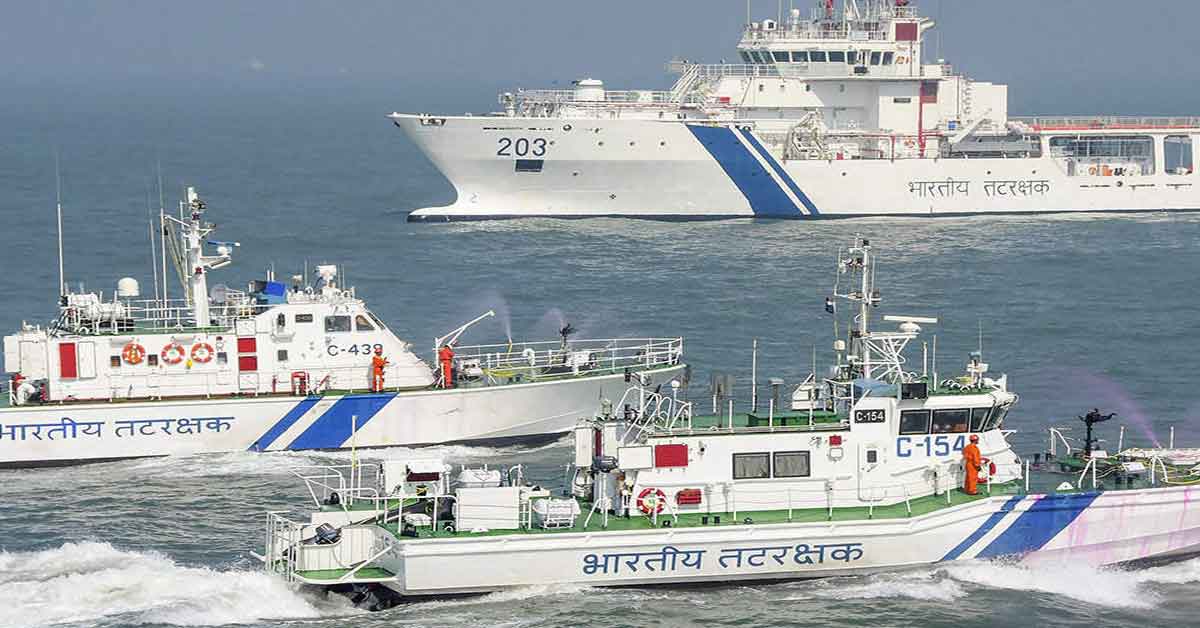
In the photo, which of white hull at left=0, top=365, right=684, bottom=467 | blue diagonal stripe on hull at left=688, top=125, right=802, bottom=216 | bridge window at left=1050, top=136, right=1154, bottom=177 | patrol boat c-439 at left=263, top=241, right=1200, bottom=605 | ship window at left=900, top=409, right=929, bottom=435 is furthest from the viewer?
bridge window at left=1050, top=136, right=1154, bottom=177

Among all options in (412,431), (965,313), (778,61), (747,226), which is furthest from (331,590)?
(778,61)

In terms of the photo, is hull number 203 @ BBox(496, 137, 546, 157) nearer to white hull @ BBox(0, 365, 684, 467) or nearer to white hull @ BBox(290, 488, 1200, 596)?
white hull @ BBox(0, 365, 684, 467)

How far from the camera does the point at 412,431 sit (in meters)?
36.9

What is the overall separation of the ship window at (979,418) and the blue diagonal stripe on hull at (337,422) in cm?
1287

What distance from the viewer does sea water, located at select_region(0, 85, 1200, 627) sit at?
26.6 metres

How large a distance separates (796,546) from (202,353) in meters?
14.5

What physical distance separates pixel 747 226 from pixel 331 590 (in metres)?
44.9

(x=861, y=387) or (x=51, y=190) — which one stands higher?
(x=51, y=190)

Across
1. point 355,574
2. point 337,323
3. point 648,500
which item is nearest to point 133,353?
point 337,323

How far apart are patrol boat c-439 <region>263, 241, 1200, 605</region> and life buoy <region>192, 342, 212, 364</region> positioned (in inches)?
363

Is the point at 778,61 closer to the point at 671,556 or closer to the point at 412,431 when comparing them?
the point at 412,431

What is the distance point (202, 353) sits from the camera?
36469mm

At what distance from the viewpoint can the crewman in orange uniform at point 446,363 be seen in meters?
37.2

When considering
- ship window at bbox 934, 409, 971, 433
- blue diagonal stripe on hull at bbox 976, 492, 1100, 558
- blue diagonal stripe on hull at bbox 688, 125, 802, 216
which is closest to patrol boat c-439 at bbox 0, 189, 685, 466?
ship window at bbox 934, 409, 971, 433
